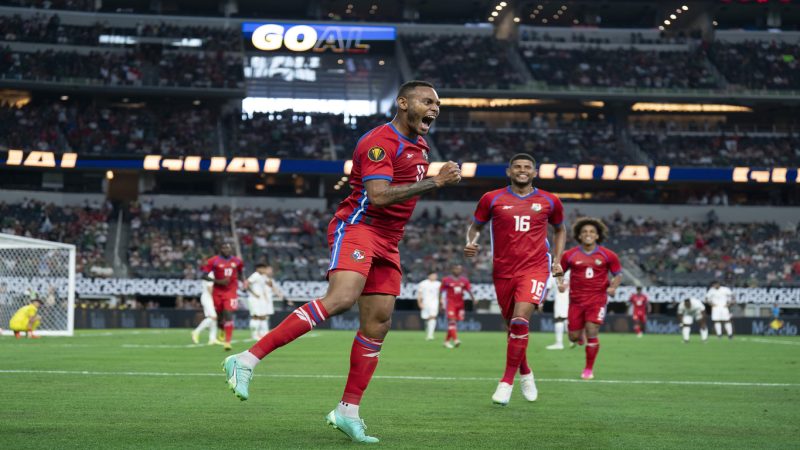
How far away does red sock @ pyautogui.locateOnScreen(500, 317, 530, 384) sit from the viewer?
11.5 m

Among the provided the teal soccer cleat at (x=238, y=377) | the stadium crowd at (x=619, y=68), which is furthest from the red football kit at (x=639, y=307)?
the teal soccer cleat at (x=238, y=377)

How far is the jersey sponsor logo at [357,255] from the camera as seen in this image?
7688 millimetres

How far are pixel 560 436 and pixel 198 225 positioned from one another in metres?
49.3

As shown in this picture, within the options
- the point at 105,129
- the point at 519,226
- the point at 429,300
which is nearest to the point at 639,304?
the point at 429,300

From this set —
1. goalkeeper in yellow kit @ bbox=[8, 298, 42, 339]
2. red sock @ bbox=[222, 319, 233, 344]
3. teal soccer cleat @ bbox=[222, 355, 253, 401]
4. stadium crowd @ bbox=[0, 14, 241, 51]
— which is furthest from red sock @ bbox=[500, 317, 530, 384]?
stadium crowd @ bbox=[0, 14, 241, 51]

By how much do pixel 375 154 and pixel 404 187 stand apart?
36cm

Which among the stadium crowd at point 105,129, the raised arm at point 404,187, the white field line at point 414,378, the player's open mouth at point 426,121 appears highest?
the stadium crowd at point 105,129

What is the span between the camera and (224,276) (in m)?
23.8

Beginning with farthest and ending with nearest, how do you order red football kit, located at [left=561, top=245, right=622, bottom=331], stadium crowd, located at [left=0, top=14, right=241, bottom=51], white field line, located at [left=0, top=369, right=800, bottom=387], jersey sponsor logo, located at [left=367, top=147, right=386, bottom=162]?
stadium crowd, located at [left=0, top=14, right=241, bottom=51], red football kit, located at [left=561, top=245, right=622, bottom=331], white field line, located at [left=0, top=369, right=800, bottom=387], jersey sponsor logo, located at [left=367, top=147, right=386, bottom=162]

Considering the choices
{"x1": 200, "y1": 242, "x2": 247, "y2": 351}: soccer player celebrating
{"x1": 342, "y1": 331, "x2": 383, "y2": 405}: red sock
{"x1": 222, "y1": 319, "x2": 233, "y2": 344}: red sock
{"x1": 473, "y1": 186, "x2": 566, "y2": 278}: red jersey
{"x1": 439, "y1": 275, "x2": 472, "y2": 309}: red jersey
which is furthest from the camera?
{"x1": 439, "y1": 275, "x2": 472, "y2": 309}: red jersey

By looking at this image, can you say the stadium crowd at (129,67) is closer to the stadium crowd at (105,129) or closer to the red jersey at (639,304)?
the stadium crowd at (105,129)

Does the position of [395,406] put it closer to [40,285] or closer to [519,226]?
[519,226]

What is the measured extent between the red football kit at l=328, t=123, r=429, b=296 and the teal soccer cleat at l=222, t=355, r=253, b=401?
0.98 meters

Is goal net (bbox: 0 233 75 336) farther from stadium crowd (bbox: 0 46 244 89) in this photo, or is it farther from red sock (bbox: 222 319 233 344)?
stadium crowd (bbox: 0 46 244 89)
